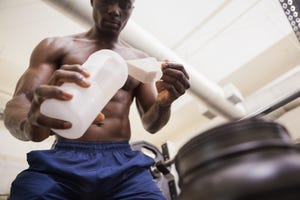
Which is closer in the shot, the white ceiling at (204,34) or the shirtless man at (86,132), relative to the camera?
the shirtless man at (86,132)

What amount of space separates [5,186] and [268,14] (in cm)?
221

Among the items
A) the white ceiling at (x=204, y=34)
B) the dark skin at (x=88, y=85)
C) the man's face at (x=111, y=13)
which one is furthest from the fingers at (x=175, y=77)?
the white ceiling at (x=204, y=34)

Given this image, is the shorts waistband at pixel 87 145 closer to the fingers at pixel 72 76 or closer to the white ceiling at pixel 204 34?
the fingers at pixel 72 76

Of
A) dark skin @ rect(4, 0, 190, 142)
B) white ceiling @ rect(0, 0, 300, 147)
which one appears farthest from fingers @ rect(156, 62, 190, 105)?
white ceiling @ rect(0, 0, 300, 147)

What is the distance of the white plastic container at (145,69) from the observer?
2.72 feet

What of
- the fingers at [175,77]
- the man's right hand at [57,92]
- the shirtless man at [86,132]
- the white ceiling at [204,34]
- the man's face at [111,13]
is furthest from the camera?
the white ceiling at [204,34]

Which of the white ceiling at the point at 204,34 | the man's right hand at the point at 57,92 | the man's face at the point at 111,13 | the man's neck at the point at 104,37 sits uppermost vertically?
the man's right hand at the point at 57,92

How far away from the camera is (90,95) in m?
0.68

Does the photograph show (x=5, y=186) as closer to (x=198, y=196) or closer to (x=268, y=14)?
(x=198, y=196)

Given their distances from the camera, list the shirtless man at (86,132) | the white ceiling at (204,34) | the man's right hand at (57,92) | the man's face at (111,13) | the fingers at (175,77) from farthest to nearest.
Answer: the white ceiling at (204,34) < the man's face at (111,13) < the fingers at (175,77) < the shirtless man at (86,132) < the man's right hand at (57,92)

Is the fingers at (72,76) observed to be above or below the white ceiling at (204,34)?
above

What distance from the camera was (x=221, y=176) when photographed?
45cm

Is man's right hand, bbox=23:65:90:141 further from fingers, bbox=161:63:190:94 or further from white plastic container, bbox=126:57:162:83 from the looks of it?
fingers, bbox=161:63:190:94

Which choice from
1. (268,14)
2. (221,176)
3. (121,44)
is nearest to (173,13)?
(268,14)
